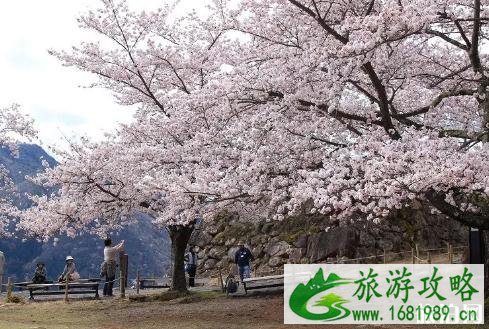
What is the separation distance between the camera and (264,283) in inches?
713

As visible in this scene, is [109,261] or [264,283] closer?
[264,283]

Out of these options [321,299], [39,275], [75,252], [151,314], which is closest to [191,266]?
[39,275]

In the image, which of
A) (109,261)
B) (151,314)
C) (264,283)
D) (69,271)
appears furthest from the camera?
(109,261)

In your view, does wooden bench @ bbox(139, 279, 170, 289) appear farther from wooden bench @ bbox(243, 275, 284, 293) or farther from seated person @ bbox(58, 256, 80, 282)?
wooden bench @ bbox(243, 275, 284, 293)

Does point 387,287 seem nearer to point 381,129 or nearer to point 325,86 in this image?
point 381,129

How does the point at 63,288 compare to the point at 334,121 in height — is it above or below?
below

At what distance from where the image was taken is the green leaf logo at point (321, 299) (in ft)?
38.2

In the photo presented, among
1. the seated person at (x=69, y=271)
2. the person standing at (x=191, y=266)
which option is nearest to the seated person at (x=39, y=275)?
the seated person at (x=69, y=271)

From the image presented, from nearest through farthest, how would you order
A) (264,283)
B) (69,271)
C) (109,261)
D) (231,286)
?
(264,283), (231,286), (69,271), (109,261)

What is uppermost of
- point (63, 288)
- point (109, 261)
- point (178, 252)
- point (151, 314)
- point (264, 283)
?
point (178, 252)

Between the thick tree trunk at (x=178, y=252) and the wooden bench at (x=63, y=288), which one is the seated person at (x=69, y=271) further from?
the thick tree trunk at (x=178, y=252)

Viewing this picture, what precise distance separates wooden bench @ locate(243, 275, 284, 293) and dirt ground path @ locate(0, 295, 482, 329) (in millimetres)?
473

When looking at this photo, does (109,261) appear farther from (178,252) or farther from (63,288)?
(178,252)

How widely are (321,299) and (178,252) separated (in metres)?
8.57
